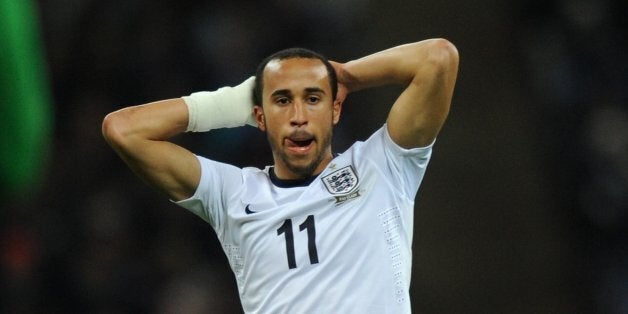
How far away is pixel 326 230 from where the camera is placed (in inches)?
108

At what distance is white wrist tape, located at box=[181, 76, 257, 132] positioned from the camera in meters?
2.94

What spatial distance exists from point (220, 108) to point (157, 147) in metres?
0.23

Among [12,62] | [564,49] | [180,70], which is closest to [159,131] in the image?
[12,62]

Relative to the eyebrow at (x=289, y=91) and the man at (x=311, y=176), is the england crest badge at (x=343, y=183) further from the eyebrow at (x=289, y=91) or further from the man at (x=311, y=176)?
the eyebrow at (x=289, y=91)

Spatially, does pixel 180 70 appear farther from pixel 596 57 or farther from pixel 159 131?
pixel 159 131

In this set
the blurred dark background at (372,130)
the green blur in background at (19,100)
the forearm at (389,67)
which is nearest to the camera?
the green blur in background at (19,100)

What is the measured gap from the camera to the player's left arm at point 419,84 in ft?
8.92

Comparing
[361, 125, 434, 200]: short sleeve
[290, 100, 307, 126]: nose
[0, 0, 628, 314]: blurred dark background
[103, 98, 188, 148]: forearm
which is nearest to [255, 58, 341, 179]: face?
[290, 100, 307, 126]: nose

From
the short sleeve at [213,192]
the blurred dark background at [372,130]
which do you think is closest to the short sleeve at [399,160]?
the short sleeve at [213,192]

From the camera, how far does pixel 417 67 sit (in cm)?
277

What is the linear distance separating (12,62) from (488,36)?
242 inches

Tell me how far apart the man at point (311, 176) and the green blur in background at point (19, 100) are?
6.75 ft

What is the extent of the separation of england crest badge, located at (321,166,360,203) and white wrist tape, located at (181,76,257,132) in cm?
34

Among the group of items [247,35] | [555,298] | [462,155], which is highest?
[247,35]
